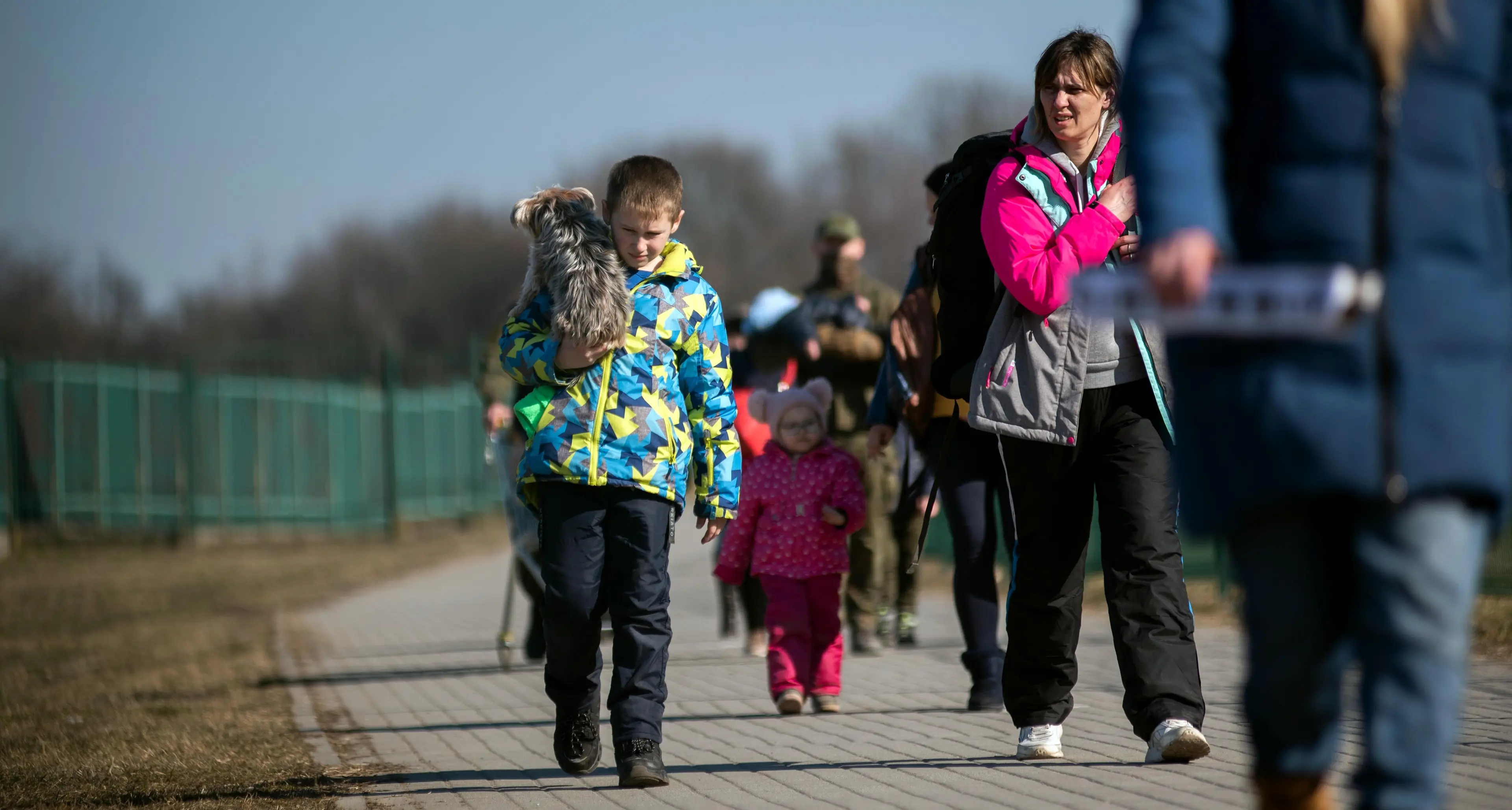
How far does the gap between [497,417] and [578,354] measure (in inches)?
159

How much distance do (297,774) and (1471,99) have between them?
4.20 metres

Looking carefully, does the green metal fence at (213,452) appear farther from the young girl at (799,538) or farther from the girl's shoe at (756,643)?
the young girl at (799,538)

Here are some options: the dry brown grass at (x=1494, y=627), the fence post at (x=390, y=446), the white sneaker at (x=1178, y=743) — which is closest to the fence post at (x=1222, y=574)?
the dry brown grass at (x=1494, y=627)

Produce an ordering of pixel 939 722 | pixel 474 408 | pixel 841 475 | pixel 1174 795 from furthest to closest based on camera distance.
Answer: pixel 474 408
pixel 841 475
pixel 939 722
pixel 1174 795

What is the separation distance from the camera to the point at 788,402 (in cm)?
702

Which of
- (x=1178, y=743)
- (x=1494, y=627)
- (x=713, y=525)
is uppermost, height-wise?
(x=713, y=525)

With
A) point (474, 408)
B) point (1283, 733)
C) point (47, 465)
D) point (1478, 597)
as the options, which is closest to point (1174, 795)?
point (1283, 733)

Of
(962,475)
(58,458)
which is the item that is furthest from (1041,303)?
(58,458)

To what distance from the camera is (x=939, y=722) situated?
5.93m

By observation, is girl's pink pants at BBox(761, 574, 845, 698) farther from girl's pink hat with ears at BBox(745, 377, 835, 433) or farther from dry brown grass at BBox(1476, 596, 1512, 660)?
dry brown grass at BBox(1476, 596, 1512, 660)

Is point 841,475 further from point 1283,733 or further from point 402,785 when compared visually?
point 1283,733

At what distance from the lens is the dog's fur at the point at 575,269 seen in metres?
4.83

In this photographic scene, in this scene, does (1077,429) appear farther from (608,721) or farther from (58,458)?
(58,458)

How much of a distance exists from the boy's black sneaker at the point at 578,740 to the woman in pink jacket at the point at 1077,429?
4.10 ft
